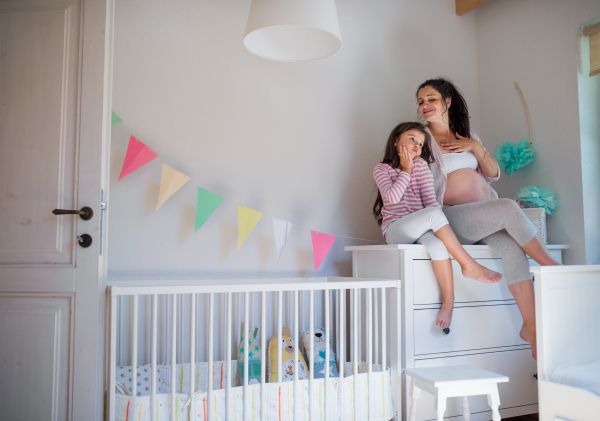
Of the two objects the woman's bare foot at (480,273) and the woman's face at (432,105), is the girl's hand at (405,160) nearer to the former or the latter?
the woman's face at (432,105)

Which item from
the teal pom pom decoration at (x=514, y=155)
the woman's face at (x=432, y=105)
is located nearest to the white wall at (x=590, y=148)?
the teal pom pom decoration at (x=514, y=155)

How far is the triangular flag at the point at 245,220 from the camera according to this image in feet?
6.91

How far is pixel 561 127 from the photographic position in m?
2.47

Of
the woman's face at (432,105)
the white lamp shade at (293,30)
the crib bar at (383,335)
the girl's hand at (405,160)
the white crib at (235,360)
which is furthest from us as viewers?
the woman's face at (432,105)

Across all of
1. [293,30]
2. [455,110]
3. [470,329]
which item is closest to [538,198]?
[455,110]

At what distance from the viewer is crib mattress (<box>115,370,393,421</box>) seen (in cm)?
156

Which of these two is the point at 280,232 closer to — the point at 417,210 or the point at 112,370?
the point at 417,210

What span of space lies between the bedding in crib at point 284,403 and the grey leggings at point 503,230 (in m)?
0.71

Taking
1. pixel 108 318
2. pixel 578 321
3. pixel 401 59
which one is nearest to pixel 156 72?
pixel 108 318

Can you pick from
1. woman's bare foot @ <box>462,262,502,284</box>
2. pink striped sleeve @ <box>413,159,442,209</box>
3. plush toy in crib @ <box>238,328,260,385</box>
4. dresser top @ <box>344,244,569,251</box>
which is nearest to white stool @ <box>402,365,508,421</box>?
woman's bare foot @ <box>462,262,502,284</box>

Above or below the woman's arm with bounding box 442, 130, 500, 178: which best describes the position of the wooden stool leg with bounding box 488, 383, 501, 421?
below

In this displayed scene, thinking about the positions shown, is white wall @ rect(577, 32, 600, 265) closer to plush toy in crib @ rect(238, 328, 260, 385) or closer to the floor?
the floor

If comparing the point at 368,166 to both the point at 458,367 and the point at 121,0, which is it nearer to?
the point at 458,367

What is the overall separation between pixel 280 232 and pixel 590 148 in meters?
1.64
